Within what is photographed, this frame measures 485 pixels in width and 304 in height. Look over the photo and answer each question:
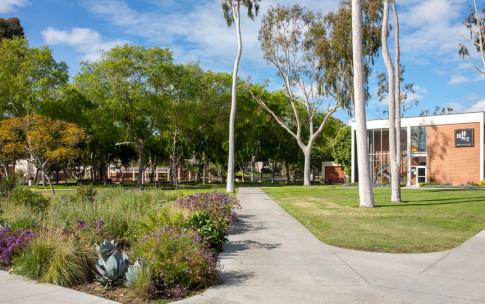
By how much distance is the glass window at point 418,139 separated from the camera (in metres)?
→ 48.2

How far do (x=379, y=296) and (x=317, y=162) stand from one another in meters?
77.3

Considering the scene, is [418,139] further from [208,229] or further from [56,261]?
[56,261]

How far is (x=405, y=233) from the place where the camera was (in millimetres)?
12125

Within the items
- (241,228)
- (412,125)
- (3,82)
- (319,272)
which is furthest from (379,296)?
(412,125)

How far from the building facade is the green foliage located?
279 inches

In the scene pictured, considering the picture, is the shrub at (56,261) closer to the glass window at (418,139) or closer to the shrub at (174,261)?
the shrub at (174,261)

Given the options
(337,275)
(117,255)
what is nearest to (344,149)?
(337,275)

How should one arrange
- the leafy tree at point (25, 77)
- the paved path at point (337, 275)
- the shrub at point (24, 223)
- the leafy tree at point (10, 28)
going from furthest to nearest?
1. the leafy tree at point (10, 28)
2. the leafy tree at point (25, 77)
3. the shrub at point (24, 223)
4. the paved path at point (337, 275)

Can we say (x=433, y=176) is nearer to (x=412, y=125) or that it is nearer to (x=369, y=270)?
(x=412, y=125)

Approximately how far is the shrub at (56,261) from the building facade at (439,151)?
4448 cm

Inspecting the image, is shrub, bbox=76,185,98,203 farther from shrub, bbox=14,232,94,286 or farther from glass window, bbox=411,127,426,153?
glass window, bbox=411,127,426,153

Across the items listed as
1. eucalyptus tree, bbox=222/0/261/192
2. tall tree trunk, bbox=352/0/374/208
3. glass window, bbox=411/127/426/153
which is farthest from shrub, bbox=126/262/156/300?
glass window, bbox=411/127/426/153

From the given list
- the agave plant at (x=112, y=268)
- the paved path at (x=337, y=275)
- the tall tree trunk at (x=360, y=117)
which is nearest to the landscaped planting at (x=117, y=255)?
the agave plant at (x=112, y=268)

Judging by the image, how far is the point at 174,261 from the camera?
654cm
